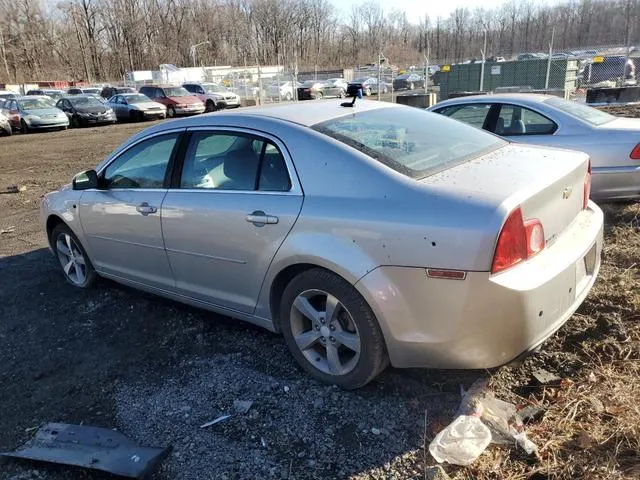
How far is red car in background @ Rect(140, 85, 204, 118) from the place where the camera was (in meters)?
28.2

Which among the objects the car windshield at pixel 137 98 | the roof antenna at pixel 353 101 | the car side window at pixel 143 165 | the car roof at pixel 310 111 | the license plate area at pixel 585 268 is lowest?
the car windshield at pixel 137 98

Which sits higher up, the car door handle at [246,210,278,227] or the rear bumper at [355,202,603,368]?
the car door handle at [246,210,278,227]

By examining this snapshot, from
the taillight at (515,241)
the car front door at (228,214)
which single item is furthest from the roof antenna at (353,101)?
the taillight at (515,241)

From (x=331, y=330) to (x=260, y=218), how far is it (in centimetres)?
77

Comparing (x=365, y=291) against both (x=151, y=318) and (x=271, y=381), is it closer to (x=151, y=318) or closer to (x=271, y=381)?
(x=271, y=381)

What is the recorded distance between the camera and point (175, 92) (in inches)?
1141

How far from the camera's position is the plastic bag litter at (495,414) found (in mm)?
2502

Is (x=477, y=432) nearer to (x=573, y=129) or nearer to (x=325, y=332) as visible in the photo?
(x=325, y=332)

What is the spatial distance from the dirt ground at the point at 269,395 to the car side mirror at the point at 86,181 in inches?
39.6

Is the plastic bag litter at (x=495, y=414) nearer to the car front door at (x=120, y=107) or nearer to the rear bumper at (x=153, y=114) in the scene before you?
the rear bumper at (x=153, y=114)

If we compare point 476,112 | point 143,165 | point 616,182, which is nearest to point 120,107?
point 476,112

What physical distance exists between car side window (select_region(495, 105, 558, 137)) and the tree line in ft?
216

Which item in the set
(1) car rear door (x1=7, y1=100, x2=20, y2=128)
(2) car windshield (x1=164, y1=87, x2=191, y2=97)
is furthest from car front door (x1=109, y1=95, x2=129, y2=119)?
(1) car rear door (x1=7, y1=100, x2=20, y2=128)

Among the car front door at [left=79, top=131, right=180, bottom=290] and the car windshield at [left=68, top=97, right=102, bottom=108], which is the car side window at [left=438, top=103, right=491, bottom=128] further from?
the car windshield at [left=68, top=97, right=102, bottom=108]
